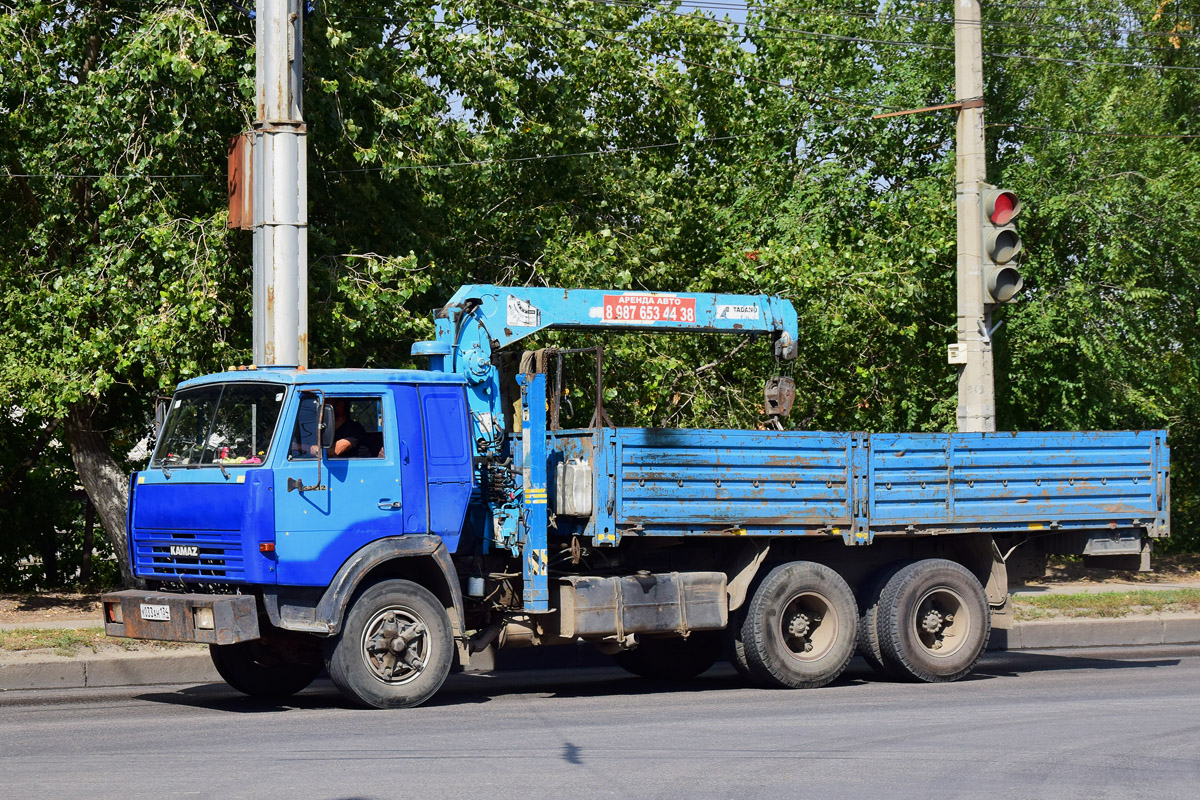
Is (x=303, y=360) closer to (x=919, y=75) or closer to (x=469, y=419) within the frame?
(x=469, y=419)

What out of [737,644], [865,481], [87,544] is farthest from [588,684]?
[87,544]

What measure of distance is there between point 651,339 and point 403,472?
716 centimetres

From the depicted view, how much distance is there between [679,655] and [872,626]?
66.6 inches

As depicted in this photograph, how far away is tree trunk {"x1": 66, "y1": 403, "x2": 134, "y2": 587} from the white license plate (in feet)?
21.5

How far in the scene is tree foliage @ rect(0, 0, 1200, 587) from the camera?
14.1m

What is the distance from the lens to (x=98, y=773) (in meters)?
7.31

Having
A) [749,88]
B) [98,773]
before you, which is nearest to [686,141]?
[749,88]

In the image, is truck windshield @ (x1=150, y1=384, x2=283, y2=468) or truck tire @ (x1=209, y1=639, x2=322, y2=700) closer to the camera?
truck windshield @ (x1=150, y1=384, x2=283, y2=468)

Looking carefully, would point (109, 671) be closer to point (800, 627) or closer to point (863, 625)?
point (800, 627)

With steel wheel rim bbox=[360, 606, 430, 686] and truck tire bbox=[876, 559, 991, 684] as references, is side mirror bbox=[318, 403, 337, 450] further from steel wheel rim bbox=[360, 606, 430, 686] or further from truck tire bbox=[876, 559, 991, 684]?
truck tire bbox=[876, 559, 991, 684]

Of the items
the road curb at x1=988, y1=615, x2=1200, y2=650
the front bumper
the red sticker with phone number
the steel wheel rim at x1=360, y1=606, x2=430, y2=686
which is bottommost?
the road curb at x1=988, y1=615, x2=1200, y2=650

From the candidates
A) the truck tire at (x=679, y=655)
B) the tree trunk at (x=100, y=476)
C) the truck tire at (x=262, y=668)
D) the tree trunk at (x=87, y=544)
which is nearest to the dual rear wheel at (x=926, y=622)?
the truck tire at (x=679, y=655)

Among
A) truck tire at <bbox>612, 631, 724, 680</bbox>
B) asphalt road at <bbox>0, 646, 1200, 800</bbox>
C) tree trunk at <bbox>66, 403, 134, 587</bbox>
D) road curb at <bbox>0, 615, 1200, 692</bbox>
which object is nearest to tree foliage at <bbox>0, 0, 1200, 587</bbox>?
tree trunk at <bbox>66, 403, 134, 587</bbox>

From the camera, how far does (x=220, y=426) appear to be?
9906 millimetres
